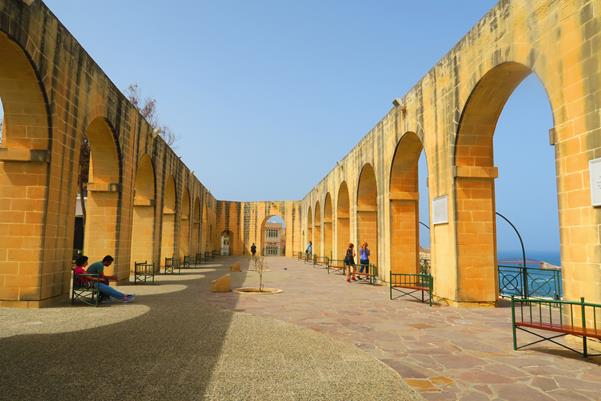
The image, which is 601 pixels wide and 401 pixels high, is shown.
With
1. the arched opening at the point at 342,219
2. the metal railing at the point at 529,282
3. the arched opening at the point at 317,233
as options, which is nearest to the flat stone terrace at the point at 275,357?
the metal railing at the point at 529,282

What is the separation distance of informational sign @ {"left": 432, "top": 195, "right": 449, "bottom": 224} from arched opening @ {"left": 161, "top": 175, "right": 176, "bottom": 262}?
13119mm

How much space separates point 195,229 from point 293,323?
21.7 metres

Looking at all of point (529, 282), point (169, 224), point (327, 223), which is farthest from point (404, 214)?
point (327, 223)

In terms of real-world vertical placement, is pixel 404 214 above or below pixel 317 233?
above

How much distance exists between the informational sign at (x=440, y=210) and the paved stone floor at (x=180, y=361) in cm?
472

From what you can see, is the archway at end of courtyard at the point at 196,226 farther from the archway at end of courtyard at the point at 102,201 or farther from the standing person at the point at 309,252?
the archway at end of courtyard at the point at 102,201

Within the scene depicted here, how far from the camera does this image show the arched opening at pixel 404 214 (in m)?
13.0

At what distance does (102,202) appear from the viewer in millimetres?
12125

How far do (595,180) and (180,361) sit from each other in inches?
216

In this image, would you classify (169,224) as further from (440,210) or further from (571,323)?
(571,323)

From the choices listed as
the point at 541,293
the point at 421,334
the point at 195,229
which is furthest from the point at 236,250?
the point at 421,334

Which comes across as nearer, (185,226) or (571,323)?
(571,323)

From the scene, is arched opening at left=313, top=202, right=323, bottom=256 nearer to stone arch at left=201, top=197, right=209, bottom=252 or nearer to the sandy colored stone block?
stone arch at left=201, top=197, right=209, bottom=252

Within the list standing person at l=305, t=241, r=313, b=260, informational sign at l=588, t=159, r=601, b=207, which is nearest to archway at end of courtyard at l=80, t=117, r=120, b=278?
informational sign at l=588, t=159, r=601, b=207
